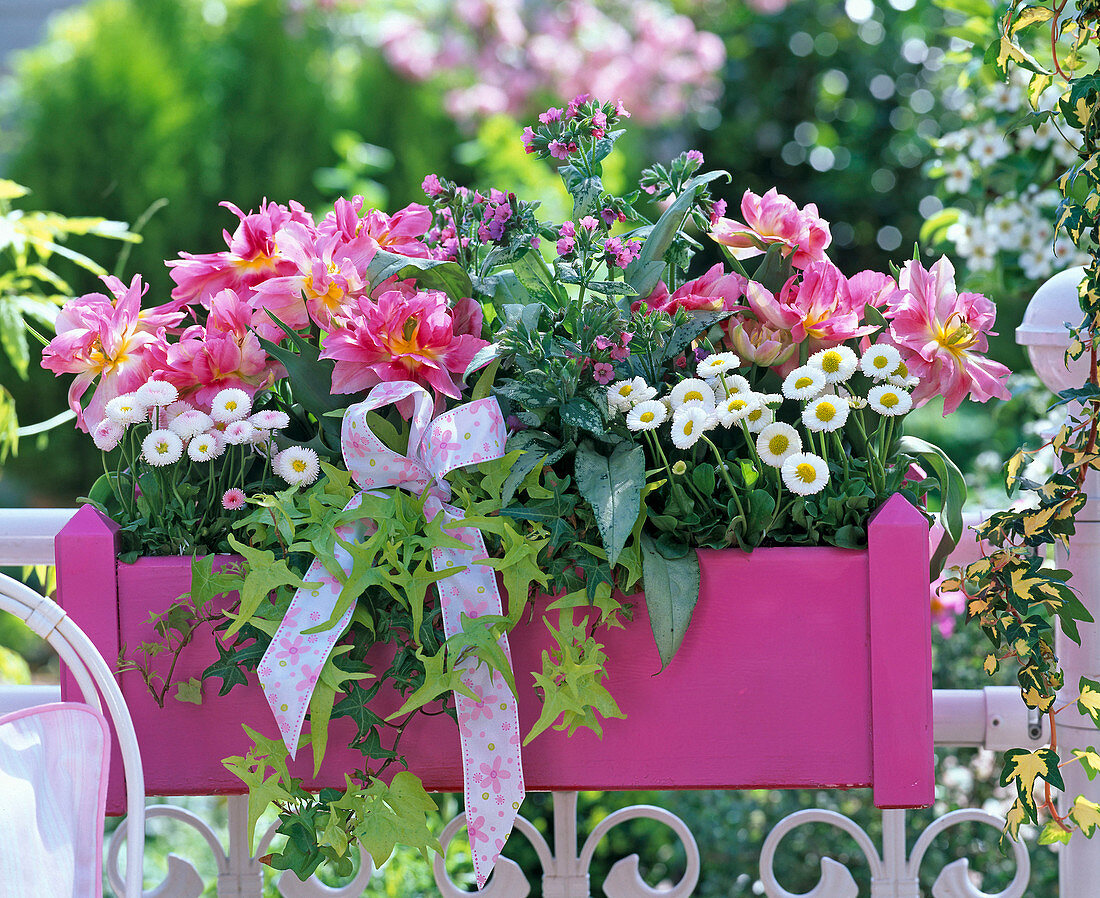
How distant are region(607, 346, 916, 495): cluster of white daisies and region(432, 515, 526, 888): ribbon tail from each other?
0.57 ft

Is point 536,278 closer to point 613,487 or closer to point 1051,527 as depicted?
point 613,487

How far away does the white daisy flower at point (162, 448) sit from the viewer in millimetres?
867

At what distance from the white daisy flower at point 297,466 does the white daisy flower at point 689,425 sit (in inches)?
11.5

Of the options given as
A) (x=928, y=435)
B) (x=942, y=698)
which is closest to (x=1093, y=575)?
(x=942, y=698)

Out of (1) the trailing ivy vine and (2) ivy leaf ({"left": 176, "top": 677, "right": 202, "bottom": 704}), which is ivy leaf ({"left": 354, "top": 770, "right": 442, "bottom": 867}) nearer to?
(2) ivy leaf ({"left": 176, "top": 677, "right": 202, "bottom": 704})

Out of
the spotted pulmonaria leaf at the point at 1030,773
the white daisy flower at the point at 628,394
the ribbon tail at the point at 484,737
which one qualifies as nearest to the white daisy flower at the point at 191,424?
the ribbon tail at the point at 484,737

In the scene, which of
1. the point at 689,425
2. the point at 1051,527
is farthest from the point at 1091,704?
the point at 689,425

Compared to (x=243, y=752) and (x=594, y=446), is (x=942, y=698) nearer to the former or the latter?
(x=594, y=446)

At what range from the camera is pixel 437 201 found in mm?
934

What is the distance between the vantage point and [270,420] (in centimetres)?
88

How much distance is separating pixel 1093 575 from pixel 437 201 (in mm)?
703

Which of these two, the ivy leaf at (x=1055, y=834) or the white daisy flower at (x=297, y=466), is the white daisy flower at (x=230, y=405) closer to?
the white daisy flower at (x=297, y=466)

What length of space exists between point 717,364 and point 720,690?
0.26m

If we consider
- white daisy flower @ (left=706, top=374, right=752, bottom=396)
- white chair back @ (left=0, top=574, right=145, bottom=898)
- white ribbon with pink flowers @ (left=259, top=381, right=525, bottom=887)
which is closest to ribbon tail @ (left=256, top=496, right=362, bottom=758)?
white ribbon with pink flowers @ (left=259, top=381, right=525, bottom=887)
